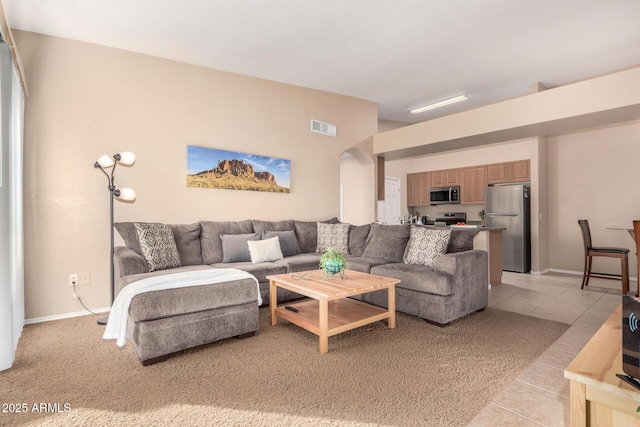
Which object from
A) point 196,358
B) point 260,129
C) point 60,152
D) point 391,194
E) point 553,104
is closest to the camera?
point 196,358

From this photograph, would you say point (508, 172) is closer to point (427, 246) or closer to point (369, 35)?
point (427, 246)

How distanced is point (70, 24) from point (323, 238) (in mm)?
3671

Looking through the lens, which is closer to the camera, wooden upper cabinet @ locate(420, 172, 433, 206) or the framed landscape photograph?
the framed landscape photograph

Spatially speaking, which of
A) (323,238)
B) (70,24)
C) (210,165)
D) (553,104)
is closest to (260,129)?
(210,165)

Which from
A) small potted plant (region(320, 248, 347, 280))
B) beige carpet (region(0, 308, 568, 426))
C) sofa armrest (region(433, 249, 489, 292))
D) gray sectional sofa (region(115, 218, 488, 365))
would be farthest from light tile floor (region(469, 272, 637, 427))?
small potted plant (region(320, 248, 347, 280))

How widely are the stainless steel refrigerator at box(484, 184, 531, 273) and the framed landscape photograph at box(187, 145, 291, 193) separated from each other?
3982 mm

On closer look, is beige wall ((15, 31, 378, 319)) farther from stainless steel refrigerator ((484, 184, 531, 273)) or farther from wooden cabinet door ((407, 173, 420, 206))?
wooden cabinet door ((407, 173, 420, 206))

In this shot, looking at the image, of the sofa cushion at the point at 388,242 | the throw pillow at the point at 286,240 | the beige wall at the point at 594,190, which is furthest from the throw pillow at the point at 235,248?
the beige wall at the point at 594,190

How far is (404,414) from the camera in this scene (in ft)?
5.61

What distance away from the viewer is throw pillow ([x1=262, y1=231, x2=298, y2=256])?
13.9ft

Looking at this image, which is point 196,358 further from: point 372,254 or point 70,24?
point 70,24

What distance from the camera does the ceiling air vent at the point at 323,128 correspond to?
531cm

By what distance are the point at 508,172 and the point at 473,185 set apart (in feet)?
2.47

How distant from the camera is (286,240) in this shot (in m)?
4.34
